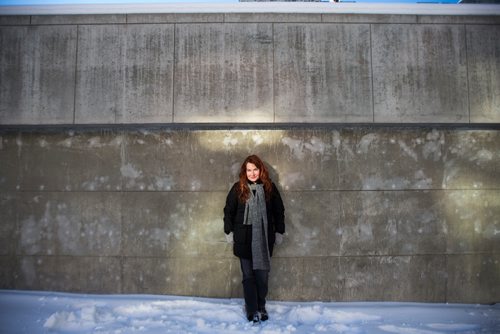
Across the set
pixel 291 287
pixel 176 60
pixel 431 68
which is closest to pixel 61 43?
pixel 176 60

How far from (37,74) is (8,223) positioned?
2233 mm

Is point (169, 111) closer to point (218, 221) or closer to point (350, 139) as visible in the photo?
point (218, 221)

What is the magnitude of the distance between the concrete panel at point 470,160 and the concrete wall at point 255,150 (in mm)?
21

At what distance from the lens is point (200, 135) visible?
514 centimetres

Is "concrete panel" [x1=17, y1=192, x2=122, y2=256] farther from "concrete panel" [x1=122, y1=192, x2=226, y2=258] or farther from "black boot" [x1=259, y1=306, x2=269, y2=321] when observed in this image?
"black boot" [x1=259, y1=306, x2=269, y2=321]

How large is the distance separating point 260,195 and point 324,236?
131 cm

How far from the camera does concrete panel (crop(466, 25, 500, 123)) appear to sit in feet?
16.8

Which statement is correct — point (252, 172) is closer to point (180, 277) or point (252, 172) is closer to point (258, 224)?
point (258, 224)

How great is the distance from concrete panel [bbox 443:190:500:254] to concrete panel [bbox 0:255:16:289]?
20.8 ft

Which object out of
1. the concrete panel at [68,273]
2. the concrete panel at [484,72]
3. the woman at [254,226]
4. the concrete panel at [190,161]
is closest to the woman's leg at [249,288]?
the woman at [254,226]

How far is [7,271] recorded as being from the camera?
5.08 meters

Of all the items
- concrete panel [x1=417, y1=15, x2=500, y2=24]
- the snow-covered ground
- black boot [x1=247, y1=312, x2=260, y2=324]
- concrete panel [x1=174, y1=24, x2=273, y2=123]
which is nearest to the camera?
the snow-covered ground

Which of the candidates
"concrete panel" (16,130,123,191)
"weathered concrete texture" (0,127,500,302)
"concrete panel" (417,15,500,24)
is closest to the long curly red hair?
"weathered concrete texture" (0,127,500,302)

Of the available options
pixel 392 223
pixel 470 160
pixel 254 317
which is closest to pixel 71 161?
pixel 254 317
